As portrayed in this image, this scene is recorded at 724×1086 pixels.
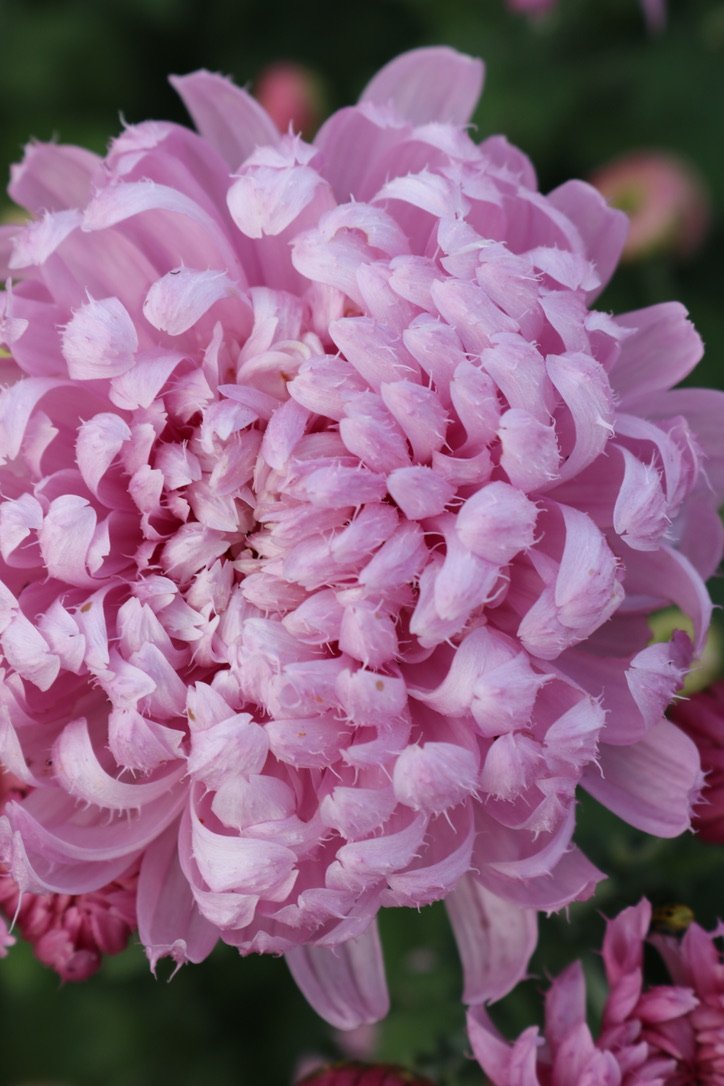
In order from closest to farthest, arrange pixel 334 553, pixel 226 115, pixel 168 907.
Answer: pixel 334 553 < pixel 168 907 < pixel 226 115

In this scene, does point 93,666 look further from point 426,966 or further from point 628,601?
point 426,966

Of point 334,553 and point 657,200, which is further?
point 657,200

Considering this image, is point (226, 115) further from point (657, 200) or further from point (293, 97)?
point (657, 200)

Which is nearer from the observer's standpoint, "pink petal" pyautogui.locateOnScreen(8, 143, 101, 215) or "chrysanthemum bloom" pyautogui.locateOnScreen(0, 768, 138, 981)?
"chrysanthemum bloom" pyautogui.locateOnScreen(0, 768, 138, 981)

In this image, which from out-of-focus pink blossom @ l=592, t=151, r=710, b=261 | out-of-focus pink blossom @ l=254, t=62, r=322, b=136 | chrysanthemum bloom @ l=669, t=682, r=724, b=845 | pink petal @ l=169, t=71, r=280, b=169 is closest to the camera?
chrysanthemum bloom @ l=669, t=682, r=724, b=845

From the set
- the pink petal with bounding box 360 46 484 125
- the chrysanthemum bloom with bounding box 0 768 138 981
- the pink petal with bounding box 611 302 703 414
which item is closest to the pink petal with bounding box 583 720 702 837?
the pink petal with bounding box 611 302 703 414

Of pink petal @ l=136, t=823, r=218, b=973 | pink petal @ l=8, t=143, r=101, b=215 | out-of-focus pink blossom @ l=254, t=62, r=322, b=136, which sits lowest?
pink petal @ l=136, t=823, r=218, b=973

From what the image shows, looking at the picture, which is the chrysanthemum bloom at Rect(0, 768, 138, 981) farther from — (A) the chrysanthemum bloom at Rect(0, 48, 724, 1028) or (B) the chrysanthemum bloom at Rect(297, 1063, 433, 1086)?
(B) the chrysanthemum bloom at Rect(297, 1063, 433, 1086)

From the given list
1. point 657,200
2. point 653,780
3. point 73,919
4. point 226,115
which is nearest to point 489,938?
point 653,780
